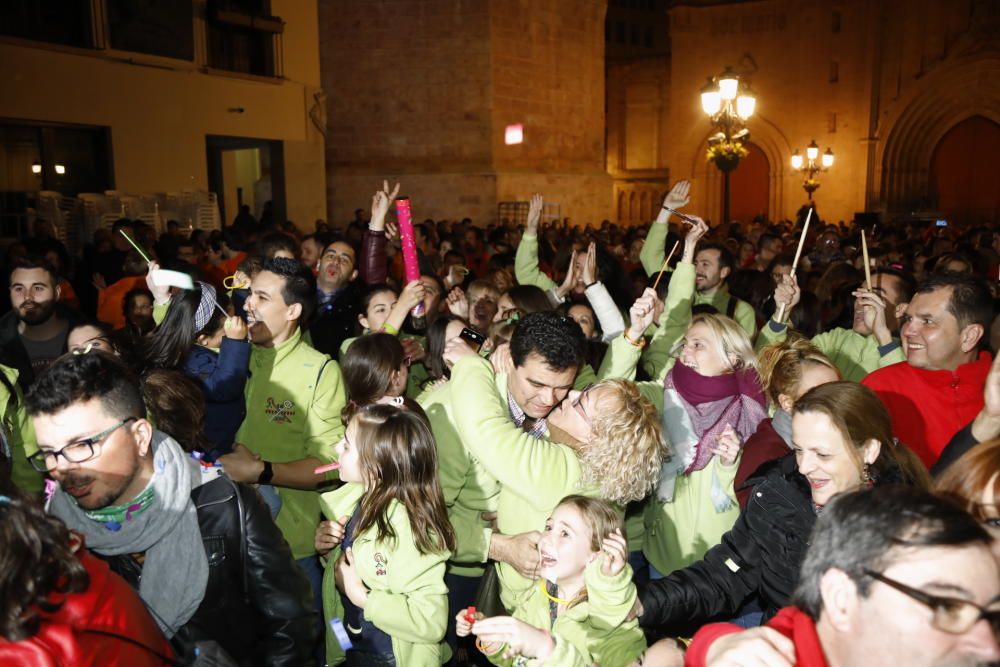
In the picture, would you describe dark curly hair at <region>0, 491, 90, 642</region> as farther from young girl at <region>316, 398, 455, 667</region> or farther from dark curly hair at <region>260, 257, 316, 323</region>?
dark curly hair at <region>260, 257, 316, 323</region>

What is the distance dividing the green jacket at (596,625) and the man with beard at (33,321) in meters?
3.27

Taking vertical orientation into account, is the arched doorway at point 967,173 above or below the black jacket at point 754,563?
above

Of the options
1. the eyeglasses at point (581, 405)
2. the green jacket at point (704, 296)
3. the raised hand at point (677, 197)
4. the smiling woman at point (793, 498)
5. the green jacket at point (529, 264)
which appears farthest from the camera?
the green jacket at point (529, 264)

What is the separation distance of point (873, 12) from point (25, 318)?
2605 cm

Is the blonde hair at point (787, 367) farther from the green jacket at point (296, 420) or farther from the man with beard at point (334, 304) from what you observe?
the man with beard at point (334, 304)

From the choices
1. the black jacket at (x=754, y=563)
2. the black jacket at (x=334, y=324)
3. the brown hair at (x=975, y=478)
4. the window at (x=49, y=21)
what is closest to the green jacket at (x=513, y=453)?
the black jacket at (x=754, y=563)

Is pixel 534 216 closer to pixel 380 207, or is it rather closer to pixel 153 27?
pixel 380 207

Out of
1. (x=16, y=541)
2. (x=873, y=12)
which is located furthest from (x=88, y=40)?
(x=873, y=12)

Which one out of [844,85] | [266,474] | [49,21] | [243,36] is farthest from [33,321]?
[844,85]

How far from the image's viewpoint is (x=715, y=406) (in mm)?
3598

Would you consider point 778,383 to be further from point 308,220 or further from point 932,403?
point 308,220

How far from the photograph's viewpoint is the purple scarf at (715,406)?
3531 mm

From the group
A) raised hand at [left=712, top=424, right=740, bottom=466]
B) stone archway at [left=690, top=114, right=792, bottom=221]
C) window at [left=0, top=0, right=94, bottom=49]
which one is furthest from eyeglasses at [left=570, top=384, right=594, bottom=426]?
stone archway at [left=690, top=114, right=792, bottom=221]

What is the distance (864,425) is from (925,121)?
85.3ft
